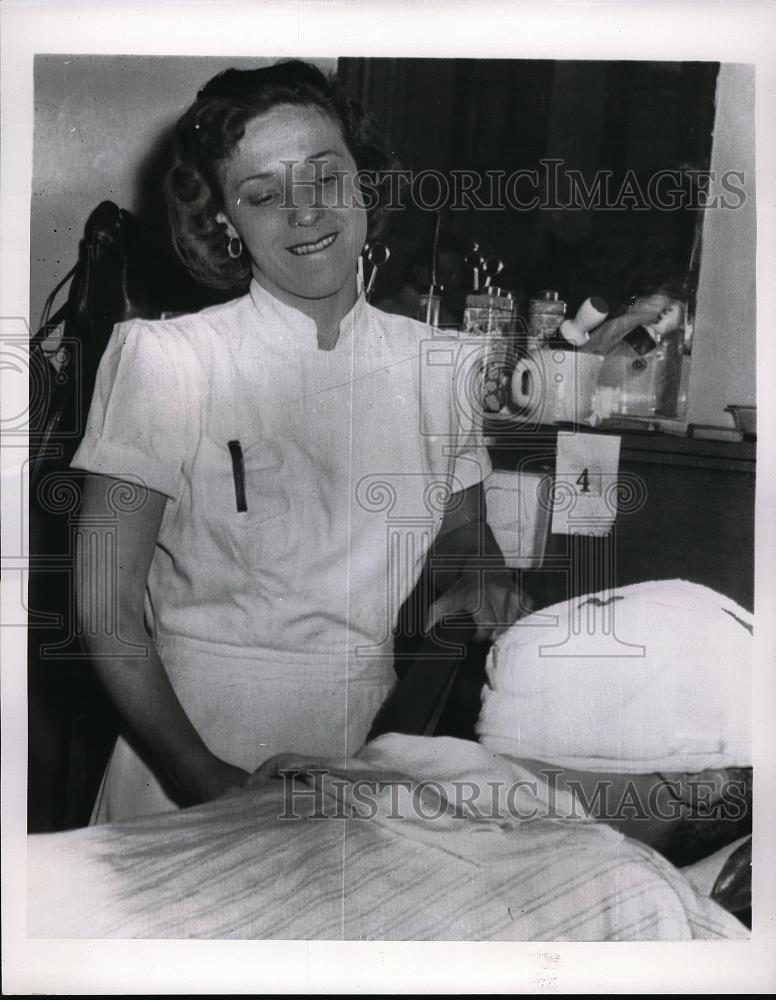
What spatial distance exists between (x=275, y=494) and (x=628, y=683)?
0.71m

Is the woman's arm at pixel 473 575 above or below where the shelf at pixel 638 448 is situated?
below

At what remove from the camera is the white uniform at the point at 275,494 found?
1864mm

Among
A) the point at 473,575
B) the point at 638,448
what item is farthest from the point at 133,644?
the point at 638,448

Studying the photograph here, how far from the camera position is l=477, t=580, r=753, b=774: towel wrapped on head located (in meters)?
1.89

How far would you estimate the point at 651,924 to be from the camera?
1913 mm

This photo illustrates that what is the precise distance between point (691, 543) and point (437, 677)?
1.67 ft

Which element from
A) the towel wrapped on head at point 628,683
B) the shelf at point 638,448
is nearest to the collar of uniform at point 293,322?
the shelf at point 638,448

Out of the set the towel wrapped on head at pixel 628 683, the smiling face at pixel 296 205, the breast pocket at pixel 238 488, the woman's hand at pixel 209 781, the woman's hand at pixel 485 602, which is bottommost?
the woman's hand at pixel 209 781

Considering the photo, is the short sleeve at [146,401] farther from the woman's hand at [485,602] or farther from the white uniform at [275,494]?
the woman's hand at [485,602]

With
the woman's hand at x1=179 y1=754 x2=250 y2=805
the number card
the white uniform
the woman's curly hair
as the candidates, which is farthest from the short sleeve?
the number card

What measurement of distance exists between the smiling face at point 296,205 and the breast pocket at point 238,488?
28 cm

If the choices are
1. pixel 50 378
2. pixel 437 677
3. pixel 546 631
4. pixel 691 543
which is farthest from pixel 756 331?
pixel 50 378

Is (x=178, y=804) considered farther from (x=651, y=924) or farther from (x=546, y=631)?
(x=651, y=924)

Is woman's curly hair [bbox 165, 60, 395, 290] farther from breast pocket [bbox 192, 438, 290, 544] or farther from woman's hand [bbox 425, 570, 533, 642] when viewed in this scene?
woman's hand [bbox 425, 570, 533, 642]
